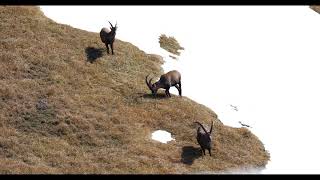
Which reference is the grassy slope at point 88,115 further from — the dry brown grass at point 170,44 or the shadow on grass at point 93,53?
the dry brown grass at point 170,44

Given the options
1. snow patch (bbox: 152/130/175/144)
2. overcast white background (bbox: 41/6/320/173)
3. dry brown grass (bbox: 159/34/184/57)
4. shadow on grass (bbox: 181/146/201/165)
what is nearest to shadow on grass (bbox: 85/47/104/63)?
overcast white background (bbox: 41/6/320/173)

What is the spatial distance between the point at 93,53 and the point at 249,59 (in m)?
15.0

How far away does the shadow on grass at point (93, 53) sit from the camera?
130 ft

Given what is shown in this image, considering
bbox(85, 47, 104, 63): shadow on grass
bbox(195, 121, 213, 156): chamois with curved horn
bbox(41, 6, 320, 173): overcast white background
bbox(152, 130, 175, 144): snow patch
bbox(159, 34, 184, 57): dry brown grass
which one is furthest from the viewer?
bbox(159, 34, 184, 57): dry brown grass

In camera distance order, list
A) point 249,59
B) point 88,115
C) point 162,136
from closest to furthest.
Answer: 1. point 162,136
2. point 88,115
3. point 249,59

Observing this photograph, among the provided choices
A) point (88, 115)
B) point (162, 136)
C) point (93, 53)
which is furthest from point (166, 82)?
point (93, 53)

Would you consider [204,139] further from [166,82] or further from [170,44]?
[170,44]

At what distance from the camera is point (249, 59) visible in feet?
155

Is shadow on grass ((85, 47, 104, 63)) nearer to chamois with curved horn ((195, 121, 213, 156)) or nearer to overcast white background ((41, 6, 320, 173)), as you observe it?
overcast white background ((41, 6, 320, 173))

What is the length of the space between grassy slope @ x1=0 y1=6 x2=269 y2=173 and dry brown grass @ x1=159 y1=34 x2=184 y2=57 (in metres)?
3.20

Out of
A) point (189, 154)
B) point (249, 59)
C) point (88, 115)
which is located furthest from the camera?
point (249, 59)

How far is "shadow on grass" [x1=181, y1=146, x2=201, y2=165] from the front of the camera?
30.7 metres

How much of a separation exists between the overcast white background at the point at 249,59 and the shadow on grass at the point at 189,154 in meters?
4.36
